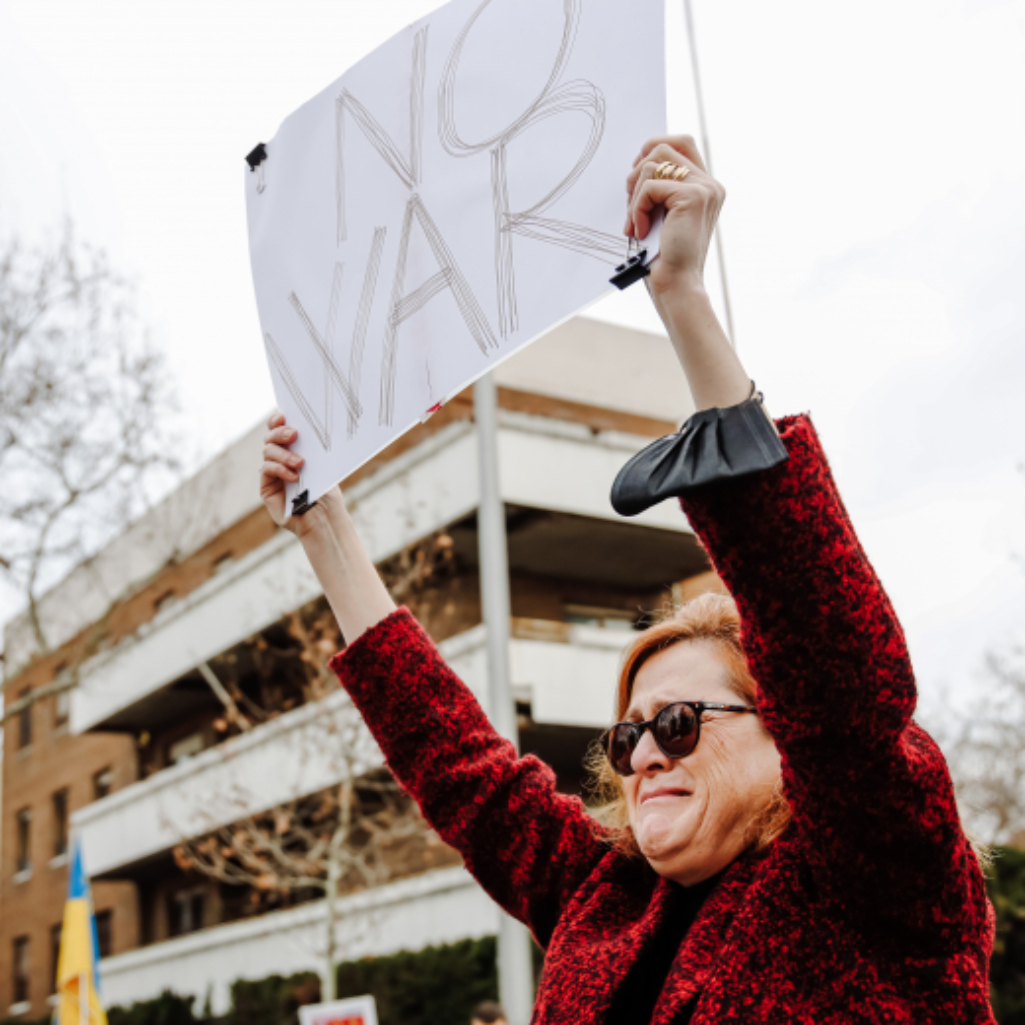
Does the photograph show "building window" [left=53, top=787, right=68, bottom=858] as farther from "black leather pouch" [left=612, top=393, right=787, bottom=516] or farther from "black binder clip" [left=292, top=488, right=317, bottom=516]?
"black leather pouch" [left=612, top=393, right=787, bottom=516]

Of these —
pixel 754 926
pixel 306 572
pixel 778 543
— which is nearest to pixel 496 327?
pixel 778 543

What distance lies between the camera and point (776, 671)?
1366mm

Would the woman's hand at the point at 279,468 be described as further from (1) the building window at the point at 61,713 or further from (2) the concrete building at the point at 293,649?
(1) the building window at the point at 61,713

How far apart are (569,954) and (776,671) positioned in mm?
710

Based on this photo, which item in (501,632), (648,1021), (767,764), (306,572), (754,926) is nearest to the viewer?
(754,926)

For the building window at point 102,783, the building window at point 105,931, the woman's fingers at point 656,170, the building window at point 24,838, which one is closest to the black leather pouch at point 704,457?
the woman's fingers at point 656,170

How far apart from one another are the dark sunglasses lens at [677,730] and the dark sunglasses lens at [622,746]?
7 cm

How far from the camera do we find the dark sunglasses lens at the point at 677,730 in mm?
1796

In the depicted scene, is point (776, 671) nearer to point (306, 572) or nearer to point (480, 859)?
point (480, 859)

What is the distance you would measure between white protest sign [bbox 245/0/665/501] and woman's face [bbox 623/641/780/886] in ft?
1.87

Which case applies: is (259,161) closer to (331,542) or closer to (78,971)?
(331,542)

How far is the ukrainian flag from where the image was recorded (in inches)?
281

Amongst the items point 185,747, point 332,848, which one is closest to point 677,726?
point 332,848

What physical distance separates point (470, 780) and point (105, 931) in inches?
1194
